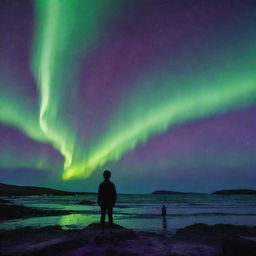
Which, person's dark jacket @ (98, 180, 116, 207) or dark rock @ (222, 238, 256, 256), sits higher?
person's dark jacket @ (98, 180, 116, 207)

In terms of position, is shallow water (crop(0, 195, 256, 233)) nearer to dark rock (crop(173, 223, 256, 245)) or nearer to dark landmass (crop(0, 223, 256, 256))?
dark rock (crop(173, 223, 256, 245))

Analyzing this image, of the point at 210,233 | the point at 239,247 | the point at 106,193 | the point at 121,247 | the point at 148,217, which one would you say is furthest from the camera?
the point at 148,217

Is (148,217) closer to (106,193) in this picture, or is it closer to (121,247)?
(106,193)

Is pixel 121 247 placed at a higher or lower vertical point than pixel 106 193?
lower

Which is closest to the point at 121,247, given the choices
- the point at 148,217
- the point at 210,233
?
the point at 210,233

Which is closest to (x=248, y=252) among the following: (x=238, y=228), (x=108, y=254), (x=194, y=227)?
(x=108, y=254)

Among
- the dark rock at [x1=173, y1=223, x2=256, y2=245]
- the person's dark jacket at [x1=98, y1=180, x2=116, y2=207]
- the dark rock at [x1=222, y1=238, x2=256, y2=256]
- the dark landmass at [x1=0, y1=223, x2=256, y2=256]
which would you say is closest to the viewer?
the dark rock at [x1=222, y1=238, x2=256, y2=256]

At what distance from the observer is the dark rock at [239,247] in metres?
9.10

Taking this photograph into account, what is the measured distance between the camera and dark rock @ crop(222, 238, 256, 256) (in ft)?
29.9

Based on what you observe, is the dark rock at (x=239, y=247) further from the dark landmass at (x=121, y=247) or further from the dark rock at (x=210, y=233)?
the dark rock at (x=210, y=233)

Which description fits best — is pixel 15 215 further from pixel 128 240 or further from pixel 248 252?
pixel 248 252

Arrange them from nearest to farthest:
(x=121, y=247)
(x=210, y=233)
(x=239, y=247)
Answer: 1. (x=239, y=247)
2. (x=121, y=247)
3. (x=210, y=233)

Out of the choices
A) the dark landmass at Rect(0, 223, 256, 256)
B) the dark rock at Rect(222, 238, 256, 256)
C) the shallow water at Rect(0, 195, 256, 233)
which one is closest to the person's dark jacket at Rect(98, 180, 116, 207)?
the dark landmass at Rect(0, 223, 256, 256)

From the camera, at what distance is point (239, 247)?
930 cm
